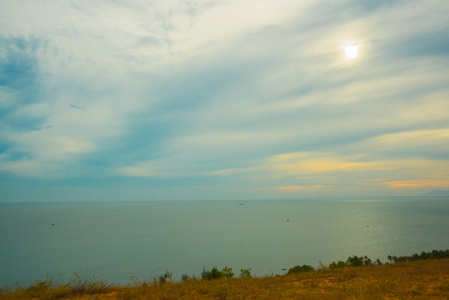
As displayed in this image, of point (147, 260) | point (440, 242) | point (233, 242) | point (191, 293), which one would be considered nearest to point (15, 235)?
point (147, 260)

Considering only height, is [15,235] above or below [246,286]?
below

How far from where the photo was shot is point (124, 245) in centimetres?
7938

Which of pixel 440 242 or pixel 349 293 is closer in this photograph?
pixel 349 293

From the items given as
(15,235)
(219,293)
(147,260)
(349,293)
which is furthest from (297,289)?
(15,235)

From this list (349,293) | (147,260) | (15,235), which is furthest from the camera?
(15,235)

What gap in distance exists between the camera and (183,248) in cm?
7419

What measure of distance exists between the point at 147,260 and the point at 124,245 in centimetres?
2190

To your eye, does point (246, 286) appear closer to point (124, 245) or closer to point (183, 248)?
point (183, 248)

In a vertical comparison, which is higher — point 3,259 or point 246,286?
point 246,286

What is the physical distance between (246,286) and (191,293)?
7.88 feet

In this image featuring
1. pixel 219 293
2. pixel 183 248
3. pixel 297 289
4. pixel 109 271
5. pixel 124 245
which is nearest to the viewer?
pixel 219 293

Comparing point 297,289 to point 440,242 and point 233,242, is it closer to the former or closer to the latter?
point 233,242

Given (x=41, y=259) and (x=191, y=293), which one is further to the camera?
(x=41, y=259)

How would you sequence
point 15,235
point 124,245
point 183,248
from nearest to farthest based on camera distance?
1. point 183,248
2. point 124,245
3. point 15,235
